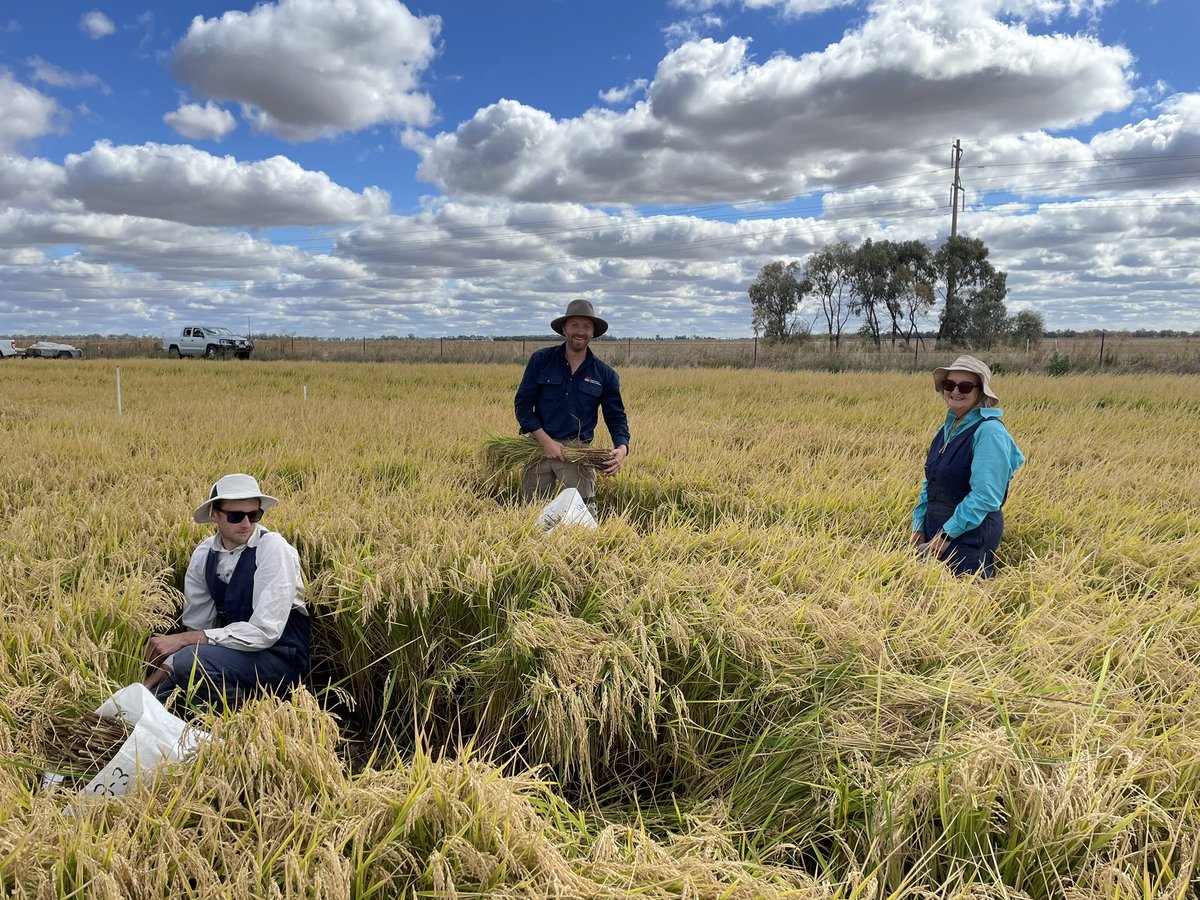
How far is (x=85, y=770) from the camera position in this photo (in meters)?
2.37

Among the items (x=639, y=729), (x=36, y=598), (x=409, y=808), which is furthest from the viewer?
(x=36, y=598)

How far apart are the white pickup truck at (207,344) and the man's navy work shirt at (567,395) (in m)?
30.7

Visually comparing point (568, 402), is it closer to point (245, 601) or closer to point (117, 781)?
point (245, 601)

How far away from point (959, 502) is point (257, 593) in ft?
11.8

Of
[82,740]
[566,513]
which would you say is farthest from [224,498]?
[566,513]

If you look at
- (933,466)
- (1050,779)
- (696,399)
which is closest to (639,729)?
(1050,779)

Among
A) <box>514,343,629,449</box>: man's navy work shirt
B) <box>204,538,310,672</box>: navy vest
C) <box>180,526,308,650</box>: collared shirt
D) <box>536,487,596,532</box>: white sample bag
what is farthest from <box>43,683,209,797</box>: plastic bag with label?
<box>514,343,629,449</box>: man's navy work shirt

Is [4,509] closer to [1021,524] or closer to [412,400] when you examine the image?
[1021,524]

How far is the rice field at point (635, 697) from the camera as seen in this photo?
1723 millimetres

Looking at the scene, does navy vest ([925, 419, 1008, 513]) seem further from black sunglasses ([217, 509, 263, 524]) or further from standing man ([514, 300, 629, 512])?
black sunglasses ([217, 509, 263, 524])

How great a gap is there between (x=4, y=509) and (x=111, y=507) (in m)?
0.93

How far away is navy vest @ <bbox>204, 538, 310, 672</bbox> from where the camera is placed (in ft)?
10.2

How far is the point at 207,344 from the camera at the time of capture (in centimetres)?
3145

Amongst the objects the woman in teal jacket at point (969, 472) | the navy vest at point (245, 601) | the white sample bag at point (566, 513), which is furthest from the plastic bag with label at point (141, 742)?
the woman in teal jacket at point (969, 472)
